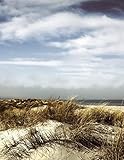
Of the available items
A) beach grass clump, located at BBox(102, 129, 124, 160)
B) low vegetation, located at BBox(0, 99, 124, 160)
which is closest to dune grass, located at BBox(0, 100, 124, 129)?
low vegetation, located at BBox(0, 99, 124, 160)

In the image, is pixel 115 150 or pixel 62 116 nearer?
pixel 115 150

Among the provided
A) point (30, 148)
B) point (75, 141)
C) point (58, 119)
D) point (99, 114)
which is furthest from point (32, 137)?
point (99, 114)

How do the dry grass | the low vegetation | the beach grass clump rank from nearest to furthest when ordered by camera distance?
1. the beach grass clump
2. the low vegetation
3. the dry grass

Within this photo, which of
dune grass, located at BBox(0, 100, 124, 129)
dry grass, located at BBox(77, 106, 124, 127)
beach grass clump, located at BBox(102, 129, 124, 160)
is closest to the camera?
beach grass clump, located at BBox(102, 129, 124, 160)

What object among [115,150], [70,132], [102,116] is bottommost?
[115,150]

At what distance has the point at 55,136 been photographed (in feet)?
23.8

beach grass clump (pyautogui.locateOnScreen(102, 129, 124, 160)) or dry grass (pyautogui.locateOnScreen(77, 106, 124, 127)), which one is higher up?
dry grass (pyautogui.locateOnScreen(77, 106, 124, 127))

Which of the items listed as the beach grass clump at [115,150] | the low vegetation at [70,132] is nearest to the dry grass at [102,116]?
the low vegetation at [70,132]

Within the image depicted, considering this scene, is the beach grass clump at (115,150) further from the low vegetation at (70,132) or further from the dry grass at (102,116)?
the dry grass at (102,116)

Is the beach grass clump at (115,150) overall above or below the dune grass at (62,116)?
below

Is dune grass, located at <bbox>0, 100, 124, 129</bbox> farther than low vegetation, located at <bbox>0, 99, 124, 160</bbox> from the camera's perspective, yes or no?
Yes

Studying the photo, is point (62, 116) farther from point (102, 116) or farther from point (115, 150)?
point (115, 150)

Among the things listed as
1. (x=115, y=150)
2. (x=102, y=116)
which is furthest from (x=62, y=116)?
(x=115, y=150)

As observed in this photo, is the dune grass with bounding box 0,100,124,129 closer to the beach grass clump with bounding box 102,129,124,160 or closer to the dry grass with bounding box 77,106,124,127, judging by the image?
the dry grass with bounding box 77,106,124,127
